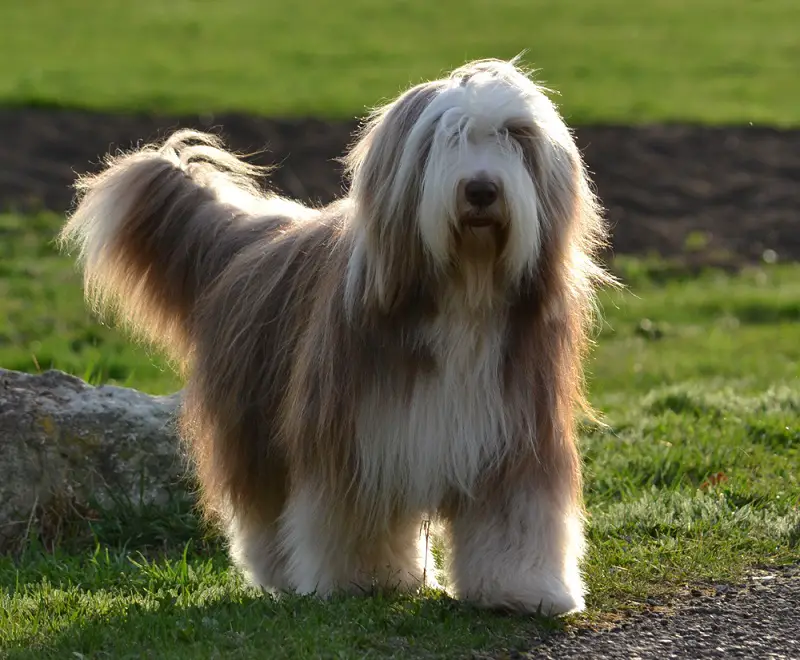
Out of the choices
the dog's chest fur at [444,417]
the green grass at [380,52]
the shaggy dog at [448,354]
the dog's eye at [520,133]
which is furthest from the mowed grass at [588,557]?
the green grass at [380,52]

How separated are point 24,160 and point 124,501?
9891 millimetres

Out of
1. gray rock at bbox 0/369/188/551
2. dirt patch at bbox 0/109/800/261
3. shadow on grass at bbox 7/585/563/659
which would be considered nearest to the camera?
shadow on grass at bbox 7/585/563/659

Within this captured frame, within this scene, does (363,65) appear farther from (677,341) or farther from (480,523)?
(480,523)

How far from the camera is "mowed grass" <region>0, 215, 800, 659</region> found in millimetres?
4902

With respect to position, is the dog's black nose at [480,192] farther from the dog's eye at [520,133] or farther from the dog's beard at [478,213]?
the dog's eye at [520,133]

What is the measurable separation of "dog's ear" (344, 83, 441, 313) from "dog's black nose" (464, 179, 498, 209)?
0.73ft

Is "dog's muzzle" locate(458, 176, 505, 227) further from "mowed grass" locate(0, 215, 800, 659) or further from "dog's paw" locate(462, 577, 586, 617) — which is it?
"mowed grass" locate(0, 215, 800, 659)

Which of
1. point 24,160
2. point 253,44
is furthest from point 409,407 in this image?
point 253,44

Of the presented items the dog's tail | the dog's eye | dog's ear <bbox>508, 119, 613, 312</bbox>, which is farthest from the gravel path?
the dog's tail

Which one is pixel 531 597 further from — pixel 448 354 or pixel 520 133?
pixel 520 133

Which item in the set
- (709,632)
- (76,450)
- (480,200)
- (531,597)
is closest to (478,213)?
(480,200)

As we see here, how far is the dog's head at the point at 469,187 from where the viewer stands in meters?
4.79

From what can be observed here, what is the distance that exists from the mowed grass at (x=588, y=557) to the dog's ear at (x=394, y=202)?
3.60 ft

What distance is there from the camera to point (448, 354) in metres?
5.03
